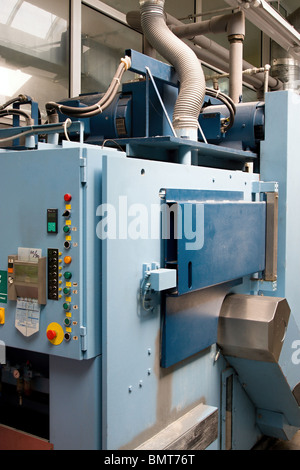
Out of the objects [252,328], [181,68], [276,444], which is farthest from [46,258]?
[276,444]

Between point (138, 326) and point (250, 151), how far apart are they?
50.2 inches

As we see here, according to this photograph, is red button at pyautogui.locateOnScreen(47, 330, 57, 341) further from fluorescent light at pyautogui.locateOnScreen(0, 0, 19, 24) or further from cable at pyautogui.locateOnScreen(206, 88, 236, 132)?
fluorescent light at pyautogui.locateOnScreen(0, 0, 19, 24)

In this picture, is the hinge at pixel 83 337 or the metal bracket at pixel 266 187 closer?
the hinge at pixel 83 337

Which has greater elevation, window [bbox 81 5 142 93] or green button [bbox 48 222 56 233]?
window [bbox 81 5 142 93]

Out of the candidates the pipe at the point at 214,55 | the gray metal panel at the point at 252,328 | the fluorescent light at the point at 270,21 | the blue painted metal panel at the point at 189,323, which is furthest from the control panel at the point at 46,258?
the pipe at the point at 214,55

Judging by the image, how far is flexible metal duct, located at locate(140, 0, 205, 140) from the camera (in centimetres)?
183

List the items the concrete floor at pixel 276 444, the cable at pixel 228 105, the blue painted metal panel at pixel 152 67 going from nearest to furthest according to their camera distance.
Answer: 1. the blue painted metal panel at pixel 152 67
2. the cable at pixel 228 105
3. the concrete floor at pixel 276 444

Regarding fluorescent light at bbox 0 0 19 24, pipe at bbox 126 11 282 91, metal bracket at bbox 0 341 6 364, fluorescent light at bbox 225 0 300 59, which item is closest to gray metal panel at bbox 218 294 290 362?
metal bracket at bbox 0 341 6 364

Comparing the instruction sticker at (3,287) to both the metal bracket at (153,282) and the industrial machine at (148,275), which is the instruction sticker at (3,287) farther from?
the metal bracket at (153,282)

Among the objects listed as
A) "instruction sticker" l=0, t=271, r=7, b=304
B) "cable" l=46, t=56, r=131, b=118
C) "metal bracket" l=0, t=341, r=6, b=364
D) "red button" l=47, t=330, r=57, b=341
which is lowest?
"metal bracket" l=0, t=341, r=6, b=364

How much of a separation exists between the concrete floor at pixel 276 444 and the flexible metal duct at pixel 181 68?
5.02 feet

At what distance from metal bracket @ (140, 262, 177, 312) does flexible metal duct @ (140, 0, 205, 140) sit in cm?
67
